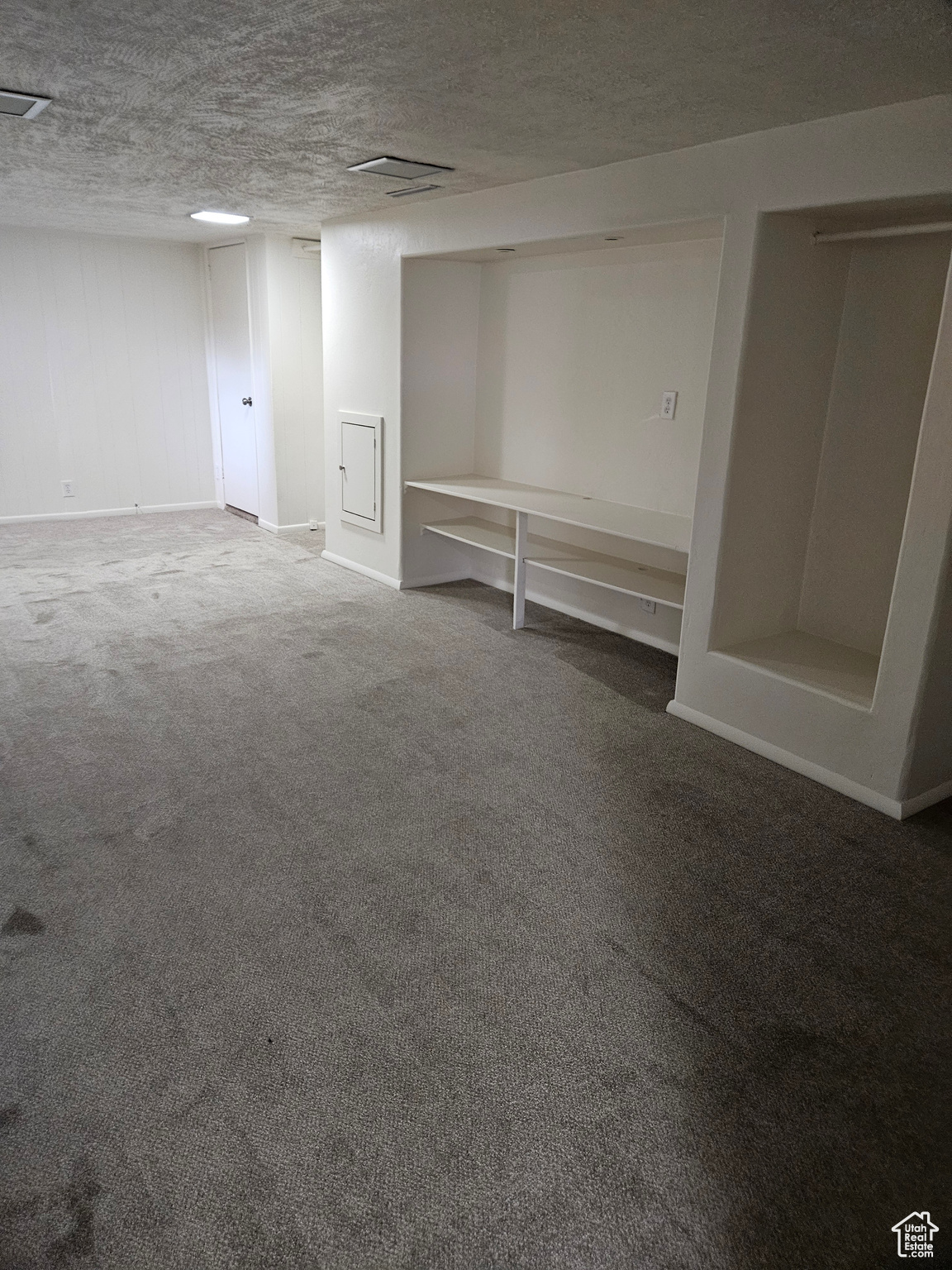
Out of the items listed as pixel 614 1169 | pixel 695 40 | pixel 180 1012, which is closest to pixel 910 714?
pixel 614 1169

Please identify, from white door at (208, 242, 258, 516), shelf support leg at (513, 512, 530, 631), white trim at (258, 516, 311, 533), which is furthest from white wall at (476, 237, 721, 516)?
white door at (208, 242, 258, 516)

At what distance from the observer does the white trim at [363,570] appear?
560 cm

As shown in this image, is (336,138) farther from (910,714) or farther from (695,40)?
(910,714)

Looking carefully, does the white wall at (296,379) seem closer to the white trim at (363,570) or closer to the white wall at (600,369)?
the white trim at (363,570)

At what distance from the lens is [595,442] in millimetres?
4719

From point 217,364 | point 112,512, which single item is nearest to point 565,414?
point 217,364

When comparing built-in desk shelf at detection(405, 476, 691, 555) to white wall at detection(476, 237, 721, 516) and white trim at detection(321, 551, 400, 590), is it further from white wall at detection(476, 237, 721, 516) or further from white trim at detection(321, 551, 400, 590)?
white trim at detection(321, 551, 400, 590)

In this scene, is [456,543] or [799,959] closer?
[799,959]

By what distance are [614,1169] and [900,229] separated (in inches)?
120

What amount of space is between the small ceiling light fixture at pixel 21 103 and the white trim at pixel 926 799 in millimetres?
3778

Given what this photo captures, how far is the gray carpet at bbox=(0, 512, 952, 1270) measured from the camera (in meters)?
1.59

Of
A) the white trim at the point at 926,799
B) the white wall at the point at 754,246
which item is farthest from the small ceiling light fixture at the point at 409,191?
the white trim at the point at 926,799

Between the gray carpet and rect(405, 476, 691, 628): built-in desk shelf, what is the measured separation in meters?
0.63

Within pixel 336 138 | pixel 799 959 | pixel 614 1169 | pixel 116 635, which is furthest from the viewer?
pixel 116 635
